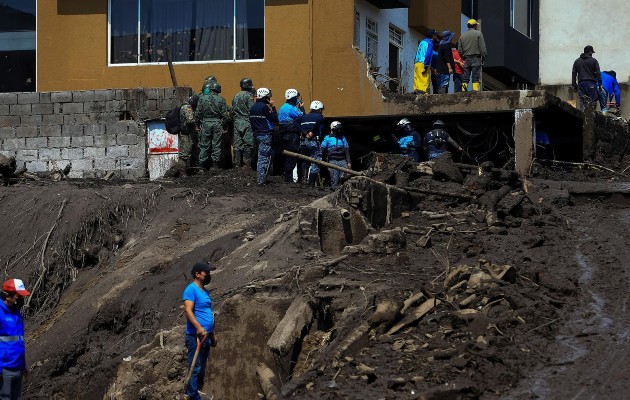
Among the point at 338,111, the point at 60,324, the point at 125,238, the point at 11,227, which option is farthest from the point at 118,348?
the point at 338,111

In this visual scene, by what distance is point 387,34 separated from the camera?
28547mm

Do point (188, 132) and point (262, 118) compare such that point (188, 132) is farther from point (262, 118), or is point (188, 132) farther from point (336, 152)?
point (336, 152)

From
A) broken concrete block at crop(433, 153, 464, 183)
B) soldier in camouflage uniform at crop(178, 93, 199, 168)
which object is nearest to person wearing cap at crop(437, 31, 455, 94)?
soldier in camouflage uniform at crop(178, 93, 199, 168)

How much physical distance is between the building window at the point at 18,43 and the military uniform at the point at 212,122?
5.19 meters

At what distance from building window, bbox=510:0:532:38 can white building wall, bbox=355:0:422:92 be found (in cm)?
650

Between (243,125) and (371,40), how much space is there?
480 centimetres

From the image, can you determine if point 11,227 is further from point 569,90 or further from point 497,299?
point 569,90

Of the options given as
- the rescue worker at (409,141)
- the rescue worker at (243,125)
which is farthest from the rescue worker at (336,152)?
the rescue worker at (243,125)

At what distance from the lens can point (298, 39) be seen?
26188mm

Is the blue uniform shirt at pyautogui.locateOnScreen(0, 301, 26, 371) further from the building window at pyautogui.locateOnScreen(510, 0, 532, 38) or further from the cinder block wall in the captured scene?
the building window at pyautogui.locateOnScreen(510, 0, 532, 38)

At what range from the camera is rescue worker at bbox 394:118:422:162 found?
76.7 feet

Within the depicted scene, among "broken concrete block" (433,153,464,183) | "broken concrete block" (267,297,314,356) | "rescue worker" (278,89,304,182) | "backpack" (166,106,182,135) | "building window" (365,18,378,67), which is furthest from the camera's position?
"building window" (365,18,378,67)

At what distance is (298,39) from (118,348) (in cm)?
982

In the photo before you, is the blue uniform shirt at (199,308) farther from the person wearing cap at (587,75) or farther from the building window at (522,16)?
the building window at (522,16)
